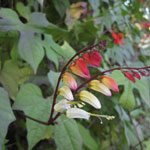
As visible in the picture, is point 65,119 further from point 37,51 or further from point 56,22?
point 56,22

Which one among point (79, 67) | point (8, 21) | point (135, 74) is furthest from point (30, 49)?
point (135, 74)

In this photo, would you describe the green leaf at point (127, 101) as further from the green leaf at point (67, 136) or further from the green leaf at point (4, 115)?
the green leaf at point (4, 115)

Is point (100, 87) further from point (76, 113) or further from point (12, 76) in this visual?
point (12, 76)

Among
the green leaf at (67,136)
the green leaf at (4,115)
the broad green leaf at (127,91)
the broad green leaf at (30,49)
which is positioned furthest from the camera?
the broad green leaf at (127,91)

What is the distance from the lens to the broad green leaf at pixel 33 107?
0.68 meters

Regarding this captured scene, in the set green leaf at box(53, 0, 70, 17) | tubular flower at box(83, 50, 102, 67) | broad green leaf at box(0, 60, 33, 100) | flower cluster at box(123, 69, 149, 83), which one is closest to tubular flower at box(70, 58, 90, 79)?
tubular flower at box(83, 50, 102, 67)

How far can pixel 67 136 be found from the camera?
682mm

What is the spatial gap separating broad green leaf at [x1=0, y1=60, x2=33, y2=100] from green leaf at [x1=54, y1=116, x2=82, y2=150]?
0.29 m

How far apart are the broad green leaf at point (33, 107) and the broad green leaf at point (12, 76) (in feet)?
0.39

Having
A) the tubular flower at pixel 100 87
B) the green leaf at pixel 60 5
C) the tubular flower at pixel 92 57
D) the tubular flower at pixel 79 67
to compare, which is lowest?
the tubular flower at pixel 100 87

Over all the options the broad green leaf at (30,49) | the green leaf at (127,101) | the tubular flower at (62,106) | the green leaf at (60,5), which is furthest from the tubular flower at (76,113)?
the green leaf at (60,5)

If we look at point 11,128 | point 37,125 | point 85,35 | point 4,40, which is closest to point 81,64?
point 37,125

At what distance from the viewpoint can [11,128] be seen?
42.0 inches

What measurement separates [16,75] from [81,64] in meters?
0.47
